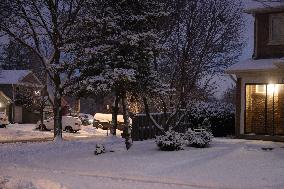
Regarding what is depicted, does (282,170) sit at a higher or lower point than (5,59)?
lower

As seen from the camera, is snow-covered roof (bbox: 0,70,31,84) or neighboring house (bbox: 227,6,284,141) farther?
snow-covered roof (bbox: 0,70,31,84)

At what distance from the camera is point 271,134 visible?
21.5 m

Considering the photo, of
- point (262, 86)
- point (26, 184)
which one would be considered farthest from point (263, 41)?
point (26, 184)

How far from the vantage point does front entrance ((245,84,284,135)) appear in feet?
70.1

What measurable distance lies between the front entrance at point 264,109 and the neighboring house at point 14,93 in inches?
1724

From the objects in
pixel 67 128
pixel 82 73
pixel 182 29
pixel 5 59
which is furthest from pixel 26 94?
pixel 82 73

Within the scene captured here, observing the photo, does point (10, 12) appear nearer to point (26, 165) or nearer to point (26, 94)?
point (26, 165)

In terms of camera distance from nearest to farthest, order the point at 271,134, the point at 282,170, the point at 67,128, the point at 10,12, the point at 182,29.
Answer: the point at 282,170 < the point at 271,134 < the point at 182,29 < the point at 10,12 < the point at 67,128

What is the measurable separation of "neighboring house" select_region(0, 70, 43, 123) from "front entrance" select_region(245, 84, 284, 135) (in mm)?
43801

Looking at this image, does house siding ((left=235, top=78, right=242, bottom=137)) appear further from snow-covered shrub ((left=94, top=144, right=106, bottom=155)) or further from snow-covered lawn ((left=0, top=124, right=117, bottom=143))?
snow-covered lawn ((left=0, top=124, right=117, bottom=143))

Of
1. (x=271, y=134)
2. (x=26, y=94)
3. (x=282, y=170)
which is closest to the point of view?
(x=282, y=170)

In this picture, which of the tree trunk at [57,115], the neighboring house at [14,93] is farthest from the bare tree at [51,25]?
the neighboring house at [14,93]

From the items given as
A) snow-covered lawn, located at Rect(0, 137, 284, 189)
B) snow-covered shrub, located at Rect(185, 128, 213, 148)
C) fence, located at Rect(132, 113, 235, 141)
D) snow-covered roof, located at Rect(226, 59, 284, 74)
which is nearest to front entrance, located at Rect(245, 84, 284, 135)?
snow-covered roof, located at Rect(226, 59, 284, 74)

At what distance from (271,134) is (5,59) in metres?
71.5
